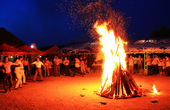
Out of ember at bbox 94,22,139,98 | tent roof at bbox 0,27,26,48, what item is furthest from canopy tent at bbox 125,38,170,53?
tent roof at bbox 0,27,26,48

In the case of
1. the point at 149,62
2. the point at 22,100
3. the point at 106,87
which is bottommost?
the point at 22,100

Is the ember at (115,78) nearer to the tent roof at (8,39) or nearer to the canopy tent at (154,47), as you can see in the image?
the canopy tent at (154,47)

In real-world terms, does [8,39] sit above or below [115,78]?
above

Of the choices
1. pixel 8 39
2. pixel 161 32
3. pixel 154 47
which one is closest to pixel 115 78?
pixel 154 47

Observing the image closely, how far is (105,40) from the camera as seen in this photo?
8.52 metres

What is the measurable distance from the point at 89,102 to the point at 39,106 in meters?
1.98

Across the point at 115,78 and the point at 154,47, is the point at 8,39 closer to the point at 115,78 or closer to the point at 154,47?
the point at 115,78

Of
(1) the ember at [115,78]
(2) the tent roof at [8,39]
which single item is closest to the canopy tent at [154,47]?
(1) the ember at [115,78]

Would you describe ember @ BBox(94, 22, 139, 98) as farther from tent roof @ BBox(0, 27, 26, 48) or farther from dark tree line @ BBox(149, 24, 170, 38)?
dark tree line @ BBox(149, 24, 170, 38)

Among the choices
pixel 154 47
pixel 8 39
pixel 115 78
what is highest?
pixel 8 39

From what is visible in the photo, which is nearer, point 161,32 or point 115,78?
point 115,78

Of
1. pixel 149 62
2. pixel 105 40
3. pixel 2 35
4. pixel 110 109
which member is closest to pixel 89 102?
pixel 110 109

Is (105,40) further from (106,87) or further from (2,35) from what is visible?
(2,35)

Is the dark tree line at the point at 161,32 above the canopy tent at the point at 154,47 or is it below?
above
